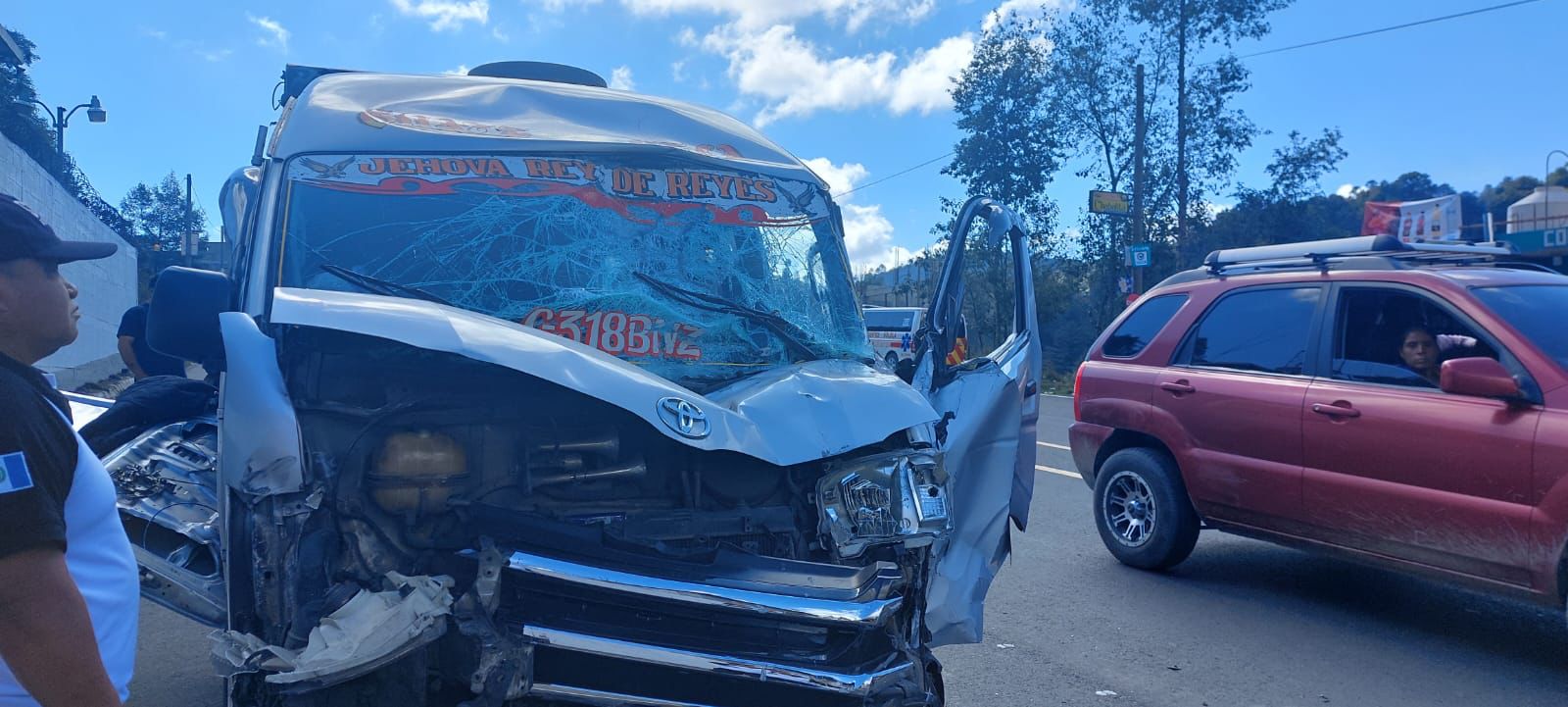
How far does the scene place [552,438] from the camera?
9.80ft

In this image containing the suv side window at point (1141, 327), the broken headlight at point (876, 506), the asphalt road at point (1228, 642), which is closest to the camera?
the broken headlight at point (876, 506)

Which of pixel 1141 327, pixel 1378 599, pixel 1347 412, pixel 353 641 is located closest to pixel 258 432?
pixel 353 641

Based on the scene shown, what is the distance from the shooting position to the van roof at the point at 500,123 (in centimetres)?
388

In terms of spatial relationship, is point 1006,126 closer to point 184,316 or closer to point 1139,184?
point 1139,184

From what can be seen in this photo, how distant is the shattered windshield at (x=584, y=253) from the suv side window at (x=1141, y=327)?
3.26 m

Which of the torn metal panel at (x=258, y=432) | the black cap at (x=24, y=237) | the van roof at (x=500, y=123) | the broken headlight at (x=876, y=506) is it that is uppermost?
the van roof at (x=500, y=123)

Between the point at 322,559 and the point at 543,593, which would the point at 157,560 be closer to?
the point at 322,559

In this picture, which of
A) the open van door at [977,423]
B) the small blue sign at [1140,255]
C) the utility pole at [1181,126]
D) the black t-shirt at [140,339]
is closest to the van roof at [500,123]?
the open van door at [977,423]

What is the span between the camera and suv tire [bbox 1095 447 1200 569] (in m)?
6.33

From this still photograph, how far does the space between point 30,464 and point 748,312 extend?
2.52 metres

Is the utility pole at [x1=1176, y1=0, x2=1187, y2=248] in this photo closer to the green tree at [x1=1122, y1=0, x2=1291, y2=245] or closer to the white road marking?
the green tree at [x1=1122, y1=0, x2=1291, y2=245]

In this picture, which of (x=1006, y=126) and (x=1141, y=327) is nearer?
(x=1141, y=327)

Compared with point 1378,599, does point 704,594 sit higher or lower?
higher

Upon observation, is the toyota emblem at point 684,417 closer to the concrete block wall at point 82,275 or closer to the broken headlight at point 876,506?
the broken headlight at point 876,506
